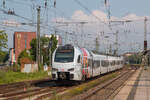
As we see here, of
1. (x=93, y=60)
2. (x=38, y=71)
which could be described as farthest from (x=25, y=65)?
(x=93, y=60)

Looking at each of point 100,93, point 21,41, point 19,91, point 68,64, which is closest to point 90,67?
point 68,64

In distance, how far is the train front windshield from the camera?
18.6 m

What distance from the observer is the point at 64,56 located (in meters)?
18.8

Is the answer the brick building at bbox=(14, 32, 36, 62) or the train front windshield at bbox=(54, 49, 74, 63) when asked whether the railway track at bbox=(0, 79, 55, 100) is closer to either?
the train front windshield at bbox=(54, 49, 74, 63)

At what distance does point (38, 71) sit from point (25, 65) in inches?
74.4

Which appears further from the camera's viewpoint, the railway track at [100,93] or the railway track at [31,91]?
the railway track at [100,93]

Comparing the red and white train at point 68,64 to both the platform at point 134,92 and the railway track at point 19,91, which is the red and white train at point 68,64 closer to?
the railway track at point 19,91

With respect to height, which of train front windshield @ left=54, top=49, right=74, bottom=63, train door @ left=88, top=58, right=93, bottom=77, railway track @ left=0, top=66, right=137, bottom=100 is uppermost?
train front windshield @ left=54, top=49, right=74, bottom=63

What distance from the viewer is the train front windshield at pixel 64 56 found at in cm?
1861

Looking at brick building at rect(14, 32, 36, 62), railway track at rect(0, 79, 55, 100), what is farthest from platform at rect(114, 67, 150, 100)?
brick building at rect(14, 32, 36, 62)

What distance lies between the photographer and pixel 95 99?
13.1 meters

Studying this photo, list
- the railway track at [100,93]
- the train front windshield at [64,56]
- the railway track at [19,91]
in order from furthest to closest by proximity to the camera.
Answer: the train front windshield at [64,56] → the railway track at [100,93] → the railway track at [19,91]

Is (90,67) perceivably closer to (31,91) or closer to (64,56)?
(64,56)

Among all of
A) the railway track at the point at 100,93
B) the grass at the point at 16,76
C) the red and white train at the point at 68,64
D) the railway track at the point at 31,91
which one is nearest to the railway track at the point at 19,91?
the railway track at the point at 31,91
